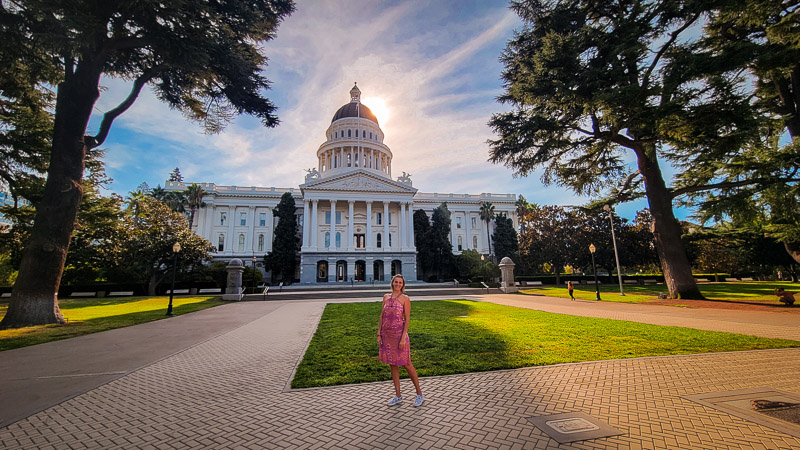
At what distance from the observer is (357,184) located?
49281 mm

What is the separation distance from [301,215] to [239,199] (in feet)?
35.3

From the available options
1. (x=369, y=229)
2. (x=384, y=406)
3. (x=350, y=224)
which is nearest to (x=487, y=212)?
(x=369, y=229)

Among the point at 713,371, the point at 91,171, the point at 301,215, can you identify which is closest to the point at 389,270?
the point at 301,215

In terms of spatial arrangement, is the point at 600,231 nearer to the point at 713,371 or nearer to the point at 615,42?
the point at 615,42

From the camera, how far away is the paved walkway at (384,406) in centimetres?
310

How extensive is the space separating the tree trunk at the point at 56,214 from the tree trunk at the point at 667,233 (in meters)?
25.4

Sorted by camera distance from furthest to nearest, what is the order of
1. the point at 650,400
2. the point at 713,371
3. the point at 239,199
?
the point at 239,199
the point at 713,371
the point at 650,400

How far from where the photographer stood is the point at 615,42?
1538cm

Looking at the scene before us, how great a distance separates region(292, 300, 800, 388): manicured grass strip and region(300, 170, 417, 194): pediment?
3995 cm

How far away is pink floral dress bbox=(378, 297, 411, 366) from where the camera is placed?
412cm

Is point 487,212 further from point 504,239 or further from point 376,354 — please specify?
point 376,354

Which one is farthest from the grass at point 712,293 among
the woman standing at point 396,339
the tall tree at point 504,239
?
the tall tree at point 504,239

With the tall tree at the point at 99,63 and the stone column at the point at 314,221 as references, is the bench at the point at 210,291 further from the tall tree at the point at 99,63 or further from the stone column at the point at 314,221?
the tall tree at the point at 99,63

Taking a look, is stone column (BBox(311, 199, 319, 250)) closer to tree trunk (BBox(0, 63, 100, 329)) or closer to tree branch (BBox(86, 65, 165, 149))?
tree branch (BBox(86, 65, 165, 149))
